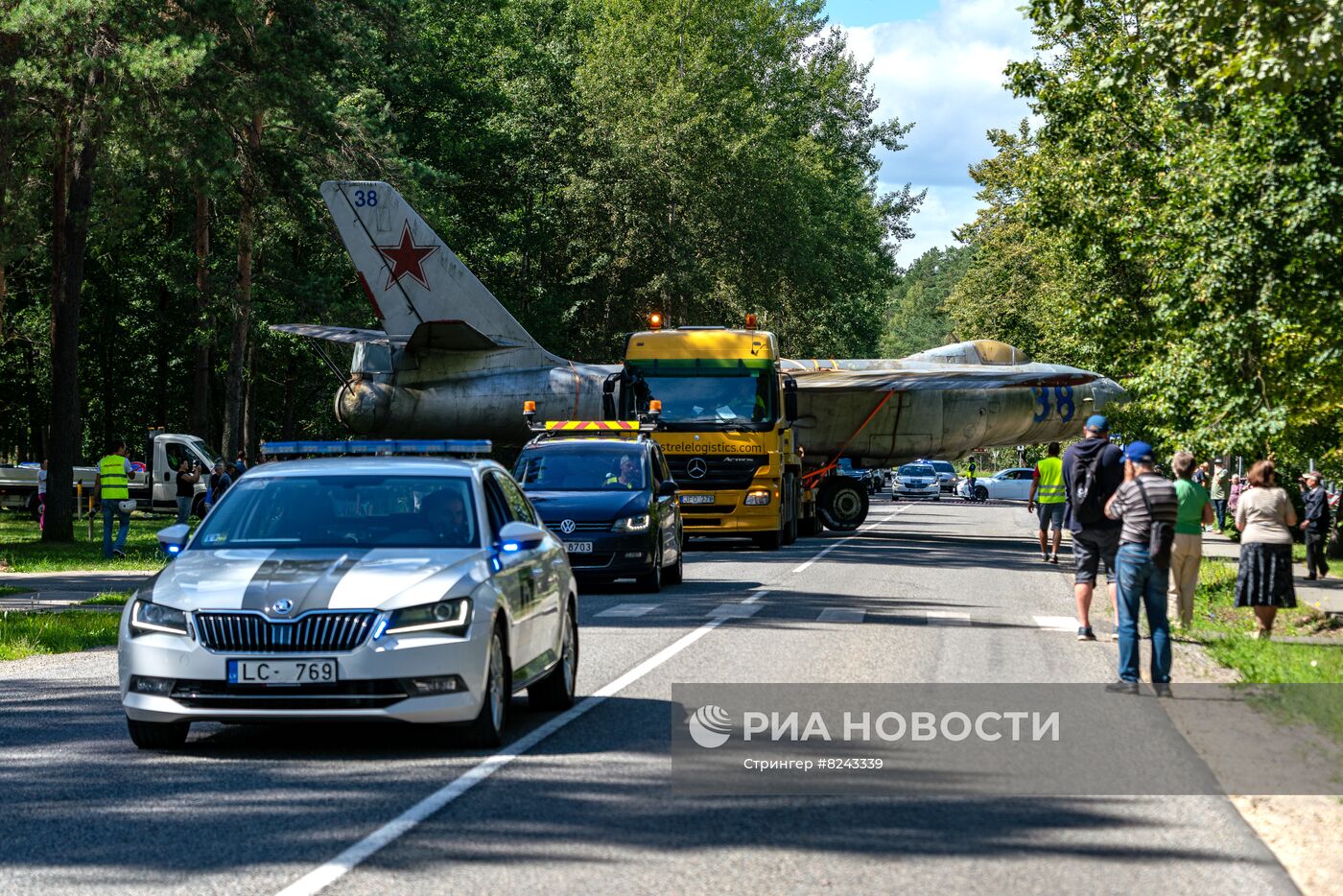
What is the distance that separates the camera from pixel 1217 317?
19906 mm

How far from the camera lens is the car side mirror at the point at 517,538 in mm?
9641

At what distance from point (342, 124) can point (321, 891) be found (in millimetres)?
31490

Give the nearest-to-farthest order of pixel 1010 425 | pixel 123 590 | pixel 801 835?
pixel 801 835
pixel 123 590
pixel 1010 425

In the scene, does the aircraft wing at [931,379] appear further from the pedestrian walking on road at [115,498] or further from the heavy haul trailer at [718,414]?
the pedestrian walking on road at [115,498]

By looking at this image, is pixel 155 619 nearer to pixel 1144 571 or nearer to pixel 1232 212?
pixel 1144 571

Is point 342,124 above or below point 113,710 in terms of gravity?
above

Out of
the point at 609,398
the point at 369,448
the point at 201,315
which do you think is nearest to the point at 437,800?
the point at 369,448

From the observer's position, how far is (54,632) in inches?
647

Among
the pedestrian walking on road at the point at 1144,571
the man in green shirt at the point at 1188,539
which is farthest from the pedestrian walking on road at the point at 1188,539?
the pedestrian walking on road at the point at 1144,571

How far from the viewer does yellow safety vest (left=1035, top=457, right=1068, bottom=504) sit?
2938 centimetres

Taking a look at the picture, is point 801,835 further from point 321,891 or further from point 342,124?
point 342,124

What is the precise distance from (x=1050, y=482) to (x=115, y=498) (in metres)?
15.9

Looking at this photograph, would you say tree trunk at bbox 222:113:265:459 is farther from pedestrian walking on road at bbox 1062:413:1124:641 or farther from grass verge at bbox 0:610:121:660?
pedestrian walking on road at bbox 1062:413:1124:641

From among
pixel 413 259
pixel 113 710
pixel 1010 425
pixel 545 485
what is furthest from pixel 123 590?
pixel 1010 425
